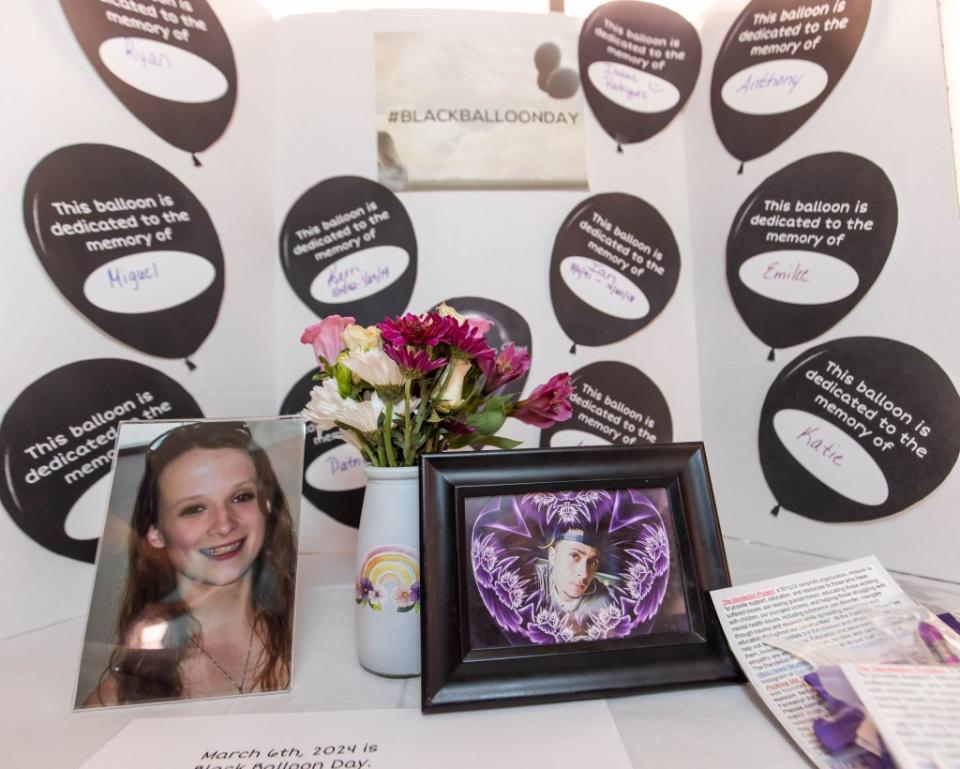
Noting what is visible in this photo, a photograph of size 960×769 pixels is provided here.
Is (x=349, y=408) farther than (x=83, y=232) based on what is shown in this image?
No

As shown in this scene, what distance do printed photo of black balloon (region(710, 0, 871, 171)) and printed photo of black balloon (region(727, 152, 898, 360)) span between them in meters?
0.10

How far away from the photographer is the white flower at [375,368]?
63cm

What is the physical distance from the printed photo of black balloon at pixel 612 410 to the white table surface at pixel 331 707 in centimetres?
52

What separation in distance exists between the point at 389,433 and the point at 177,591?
319 millimetres

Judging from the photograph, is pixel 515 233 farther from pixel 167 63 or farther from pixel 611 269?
pixel 167 63

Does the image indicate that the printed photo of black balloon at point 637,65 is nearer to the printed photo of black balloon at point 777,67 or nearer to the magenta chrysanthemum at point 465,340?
the printed photo of black balloon at point 777,67

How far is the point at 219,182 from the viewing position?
1.07m

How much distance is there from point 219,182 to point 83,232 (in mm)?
284

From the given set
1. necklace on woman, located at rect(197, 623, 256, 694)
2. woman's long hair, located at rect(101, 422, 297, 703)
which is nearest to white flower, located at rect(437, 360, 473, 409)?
woman's long hair, located at rect(101, 422, 297, 703)

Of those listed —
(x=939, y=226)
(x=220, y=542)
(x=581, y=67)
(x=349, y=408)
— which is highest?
(x=581, y=67)

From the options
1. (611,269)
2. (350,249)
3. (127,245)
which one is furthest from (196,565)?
(611,269)

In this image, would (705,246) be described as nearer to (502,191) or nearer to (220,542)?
(502,191)

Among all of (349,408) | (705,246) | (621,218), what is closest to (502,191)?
(621,218)

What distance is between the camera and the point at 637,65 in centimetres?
124
